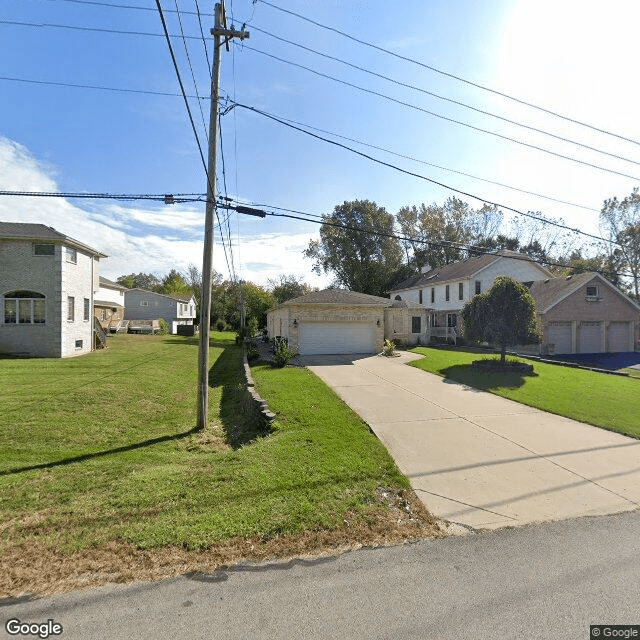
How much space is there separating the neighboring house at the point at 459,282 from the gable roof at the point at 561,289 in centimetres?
304

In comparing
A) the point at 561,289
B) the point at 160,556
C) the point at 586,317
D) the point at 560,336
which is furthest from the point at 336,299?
the point at 160,556

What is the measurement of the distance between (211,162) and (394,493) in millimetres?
7394

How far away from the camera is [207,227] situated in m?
7.98

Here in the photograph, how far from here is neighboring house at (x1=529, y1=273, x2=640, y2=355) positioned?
77.0 feet

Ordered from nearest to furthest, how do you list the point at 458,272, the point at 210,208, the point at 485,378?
→ the point at 210,208
the point at 485,378
the point at 458,272

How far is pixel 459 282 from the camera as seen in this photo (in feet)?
96.7

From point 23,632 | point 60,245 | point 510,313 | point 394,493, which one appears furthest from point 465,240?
point 23,632

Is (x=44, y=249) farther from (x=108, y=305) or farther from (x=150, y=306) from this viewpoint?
(x=150, y=306)

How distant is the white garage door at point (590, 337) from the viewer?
80.0 ft

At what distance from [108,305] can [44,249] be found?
46.2ft

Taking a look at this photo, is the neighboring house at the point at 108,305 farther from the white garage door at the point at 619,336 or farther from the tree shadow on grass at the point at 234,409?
the white garage door at the point at 619,336

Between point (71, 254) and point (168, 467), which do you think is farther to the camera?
point (71, 254)

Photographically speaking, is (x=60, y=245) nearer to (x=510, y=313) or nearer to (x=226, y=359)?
(x=226, y=359)

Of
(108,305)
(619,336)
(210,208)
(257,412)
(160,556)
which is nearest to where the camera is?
(160,556)
